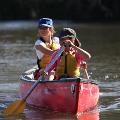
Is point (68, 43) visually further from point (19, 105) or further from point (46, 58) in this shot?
point (19, 105)

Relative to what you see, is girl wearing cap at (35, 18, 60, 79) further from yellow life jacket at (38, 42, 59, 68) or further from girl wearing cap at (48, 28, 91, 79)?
girl wearing cap at (48, 28, 91, 79)

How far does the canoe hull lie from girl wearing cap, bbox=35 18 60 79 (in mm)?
485

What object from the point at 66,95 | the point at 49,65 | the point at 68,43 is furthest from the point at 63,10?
the point at 66,95

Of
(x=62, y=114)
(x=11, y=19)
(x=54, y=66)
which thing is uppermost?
(x=11, y=19)

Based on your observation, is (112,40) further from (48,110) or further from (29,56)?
(48,110)

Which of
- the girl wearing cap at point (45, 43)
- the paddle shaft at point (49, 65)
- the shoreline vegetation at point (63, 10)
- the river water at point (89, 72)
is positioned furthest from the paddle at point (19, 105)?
the shoreline vegetation at point (63, 10)

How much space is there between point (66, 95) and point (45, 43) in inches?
63.3

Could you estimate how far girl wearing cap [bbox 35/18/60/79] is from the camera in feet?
Answer: 40.3

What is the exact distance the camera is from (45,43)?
1250 centimetres

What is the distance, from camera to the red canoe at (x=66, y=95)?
11141 millimetres

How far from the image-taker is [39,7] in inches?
2388

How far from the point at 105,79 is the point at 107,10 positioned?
40.0m

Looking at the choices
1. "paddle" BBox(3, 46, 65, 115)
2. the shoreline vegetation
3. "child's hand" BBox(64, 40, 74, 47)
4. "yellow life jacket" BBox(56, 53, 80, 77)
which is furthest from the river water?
the shoreline vegetation

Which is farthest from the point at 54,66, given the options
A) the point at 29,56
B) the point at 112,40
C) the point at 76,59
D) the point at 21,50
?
the point at 112,40
